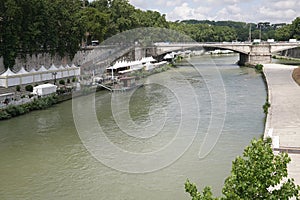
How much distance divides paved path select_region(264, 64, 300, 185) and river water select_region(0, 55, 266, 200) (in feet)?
2.47

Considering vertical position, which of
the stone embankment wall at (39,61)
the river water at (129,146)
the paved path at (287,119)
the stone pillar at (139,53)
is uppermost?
the stone pillar at (139,53)

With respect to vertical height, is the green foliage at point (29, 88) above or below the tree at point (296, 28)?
below

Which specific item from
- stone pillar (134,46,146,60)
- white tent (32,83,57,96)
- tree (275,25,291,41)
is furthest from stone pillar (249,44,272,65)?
white tent (32,83,57,96)

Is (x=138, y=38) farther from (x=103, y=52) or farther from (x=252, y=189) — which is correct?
(x=252, y=189)

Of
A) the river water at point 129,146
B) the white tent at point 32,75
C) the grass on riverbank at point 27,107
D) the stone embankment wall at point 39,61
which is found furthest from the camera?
the stone embankment wall at point 39,61

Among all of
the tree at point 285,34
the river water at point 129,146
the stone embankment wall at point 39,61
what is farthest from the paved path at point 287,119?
the tree at point 285,34

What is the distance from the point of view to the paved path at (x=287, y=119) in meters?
10.4

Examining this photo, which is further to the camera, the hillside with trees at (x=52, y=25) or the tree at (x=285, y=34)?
the tree at (x=285, y=34)

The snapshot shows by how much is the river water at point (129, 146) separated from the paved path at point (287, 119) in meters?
0.75

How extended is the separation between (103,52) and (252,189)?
36969mm

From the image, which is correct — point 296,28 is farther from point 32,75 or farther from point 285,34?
point 32,75

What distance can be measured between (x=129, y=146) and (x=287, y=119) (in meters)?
6.06

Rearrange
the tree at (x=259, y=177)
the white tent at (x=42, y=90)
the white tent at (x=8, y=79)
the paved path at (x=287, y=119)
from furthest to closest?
the white tent at (x=8, y=79), the white tent at (x=42, y=90), the paved path at (x=287, y=119), the tree at (x=259, y=177)

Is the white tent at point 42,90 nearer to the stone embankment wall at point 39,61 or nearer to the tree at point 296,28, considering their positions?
the stone embankment wall at point 39,61
